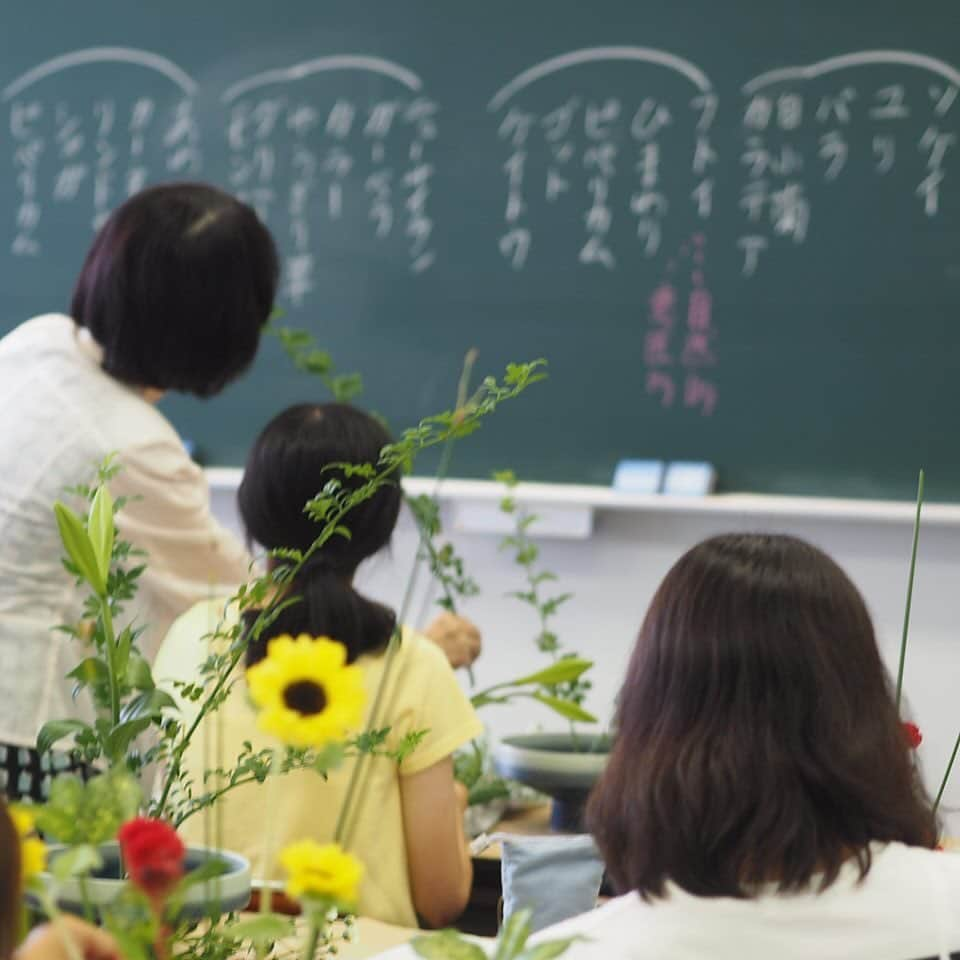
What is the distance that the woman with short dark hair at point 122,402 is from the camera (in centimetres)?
199

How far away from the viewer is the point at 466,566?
3260 millimetres

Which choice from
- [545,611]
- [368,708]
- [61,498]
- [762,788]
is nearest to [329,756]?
[762,788]

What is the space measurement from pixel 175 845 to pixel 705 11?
2.83m

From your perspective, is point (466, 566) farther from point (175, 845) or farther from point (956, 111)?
point (175, 845)

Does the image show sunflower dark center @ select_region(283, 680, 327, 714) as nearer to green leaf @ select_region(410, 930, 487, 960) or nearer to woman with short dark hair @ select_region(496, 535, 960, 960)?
green leaf @ select_region(410, 930, 487, 960)

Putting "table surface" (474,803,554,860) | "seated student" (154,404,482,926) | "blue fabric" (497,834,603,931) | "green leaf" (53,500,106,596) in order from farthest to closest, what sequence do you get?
"table surface" (474,803,554,860)
"seated student" (154,404,482,926)
"blue fabric" (497,834,603,931)
"green leaf" (53,500,106,596)

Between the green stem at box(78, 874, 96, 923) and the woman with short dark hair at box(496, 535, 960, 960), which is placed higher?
the green stem at box(78, 874, 96, 923)

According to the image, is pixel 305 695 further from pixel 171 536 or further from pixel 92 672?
pixel 171 536

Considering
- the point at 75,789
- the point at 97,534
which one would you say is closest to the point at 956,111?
the point at 97,534

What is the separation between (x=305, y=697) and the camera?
1.82 ft

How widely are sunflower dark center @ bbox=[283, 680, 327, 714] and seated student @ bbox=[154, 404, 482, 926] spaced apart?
1.17 m

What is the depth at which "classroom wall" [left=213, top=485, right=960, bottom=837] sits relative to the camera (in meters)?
3.07

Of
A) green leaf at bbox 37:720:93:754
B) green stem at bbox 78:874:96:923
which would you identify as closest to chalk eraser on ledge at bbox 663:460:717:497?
green leaf at bbox 37:720:93:754

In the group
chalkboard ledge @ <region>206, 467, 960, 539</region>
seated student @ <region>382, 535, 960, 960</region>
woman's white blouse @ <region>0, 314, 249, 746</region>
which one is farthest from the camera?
chalkboard ledge @ <region>206, 467, 960, 539</region>
